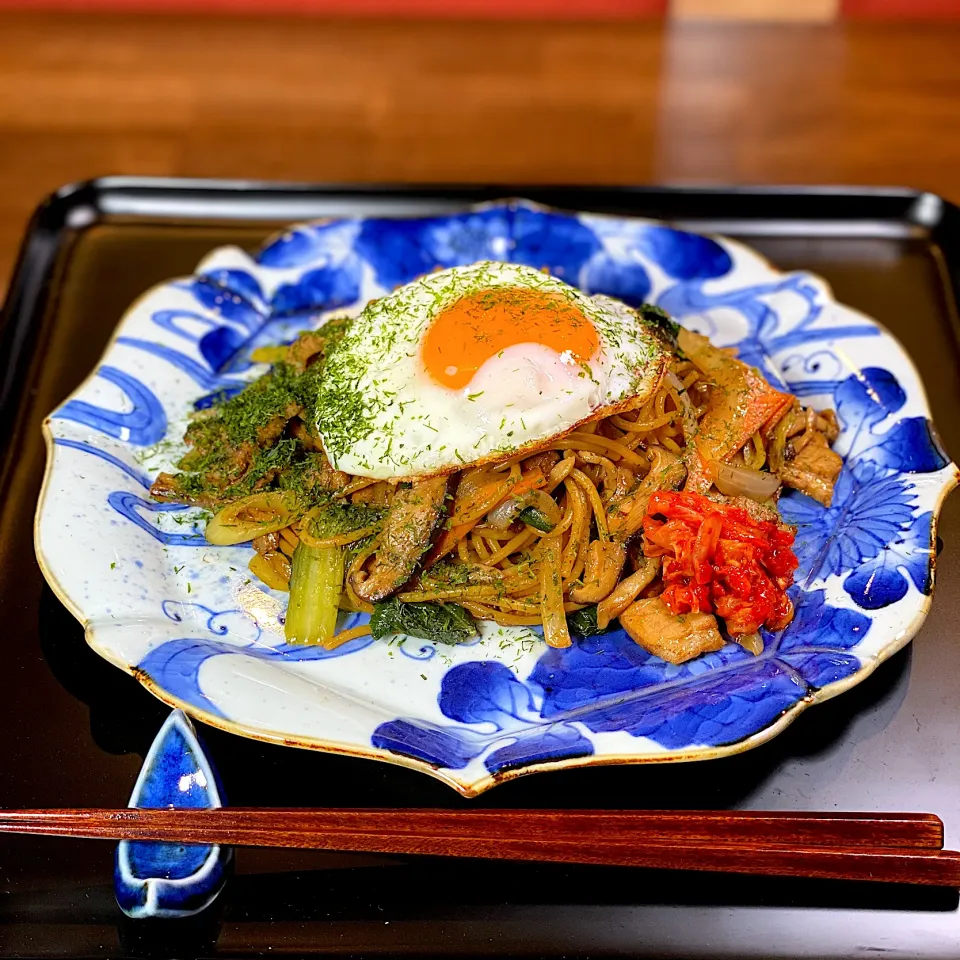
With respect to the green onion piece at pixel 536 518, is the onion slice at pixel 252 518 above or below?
below

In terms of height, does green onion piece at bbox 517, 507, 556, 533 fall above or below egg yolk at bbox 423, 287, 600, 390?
below

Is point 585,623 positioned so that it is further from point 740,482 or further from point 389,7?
point 389,7

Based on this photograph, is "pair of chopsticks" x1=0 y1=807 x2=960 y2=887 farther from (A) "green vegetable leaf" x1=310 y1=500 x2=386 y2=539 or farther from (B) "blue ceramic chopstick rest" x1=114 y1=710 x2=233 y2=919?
(A) "green vegetable leaf" x1=310 y1=500 x2=386 y2=539

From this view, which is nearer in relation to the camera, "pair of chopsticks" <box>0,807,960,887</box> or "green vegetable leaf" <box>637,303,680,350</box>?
"pair of chopsticks" <box>0,807,960,887</box>

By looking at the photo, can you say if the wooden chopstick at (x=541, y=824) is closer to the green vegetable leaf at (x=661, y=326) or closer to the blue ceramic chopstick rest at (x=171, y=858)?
the blue ceramic chopstick rest at (x=171, y=858)

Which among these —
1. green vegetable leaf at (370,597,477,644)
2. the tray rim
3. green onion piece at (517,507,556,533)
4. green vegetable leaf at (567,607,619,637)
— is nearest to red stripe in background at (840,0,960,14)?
the tray rim

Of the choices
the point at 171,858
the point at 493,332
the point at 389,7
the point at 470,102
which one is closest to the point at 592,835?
the point at 171,858

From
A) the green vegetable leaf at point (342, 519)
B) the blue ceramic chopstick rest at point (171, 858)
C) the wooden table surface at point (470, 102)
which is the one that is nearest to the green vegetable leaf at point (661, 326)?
the green vegetable leaf at point (342, 519)
